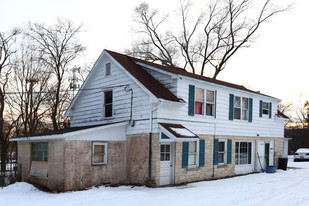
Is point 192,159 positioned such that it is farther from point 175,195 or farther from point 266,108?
point 266,108

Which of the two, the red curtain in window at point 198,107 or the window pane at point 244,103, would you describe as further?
the window pane at point 244,103

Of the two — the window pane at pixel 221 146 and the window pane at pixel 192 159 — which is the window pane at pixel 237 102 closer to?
the window pane at pixel 221 146

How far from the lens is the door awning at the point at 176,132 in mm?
14163

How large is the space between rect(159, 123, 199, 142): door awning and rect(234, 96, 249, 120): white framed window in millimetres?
5526

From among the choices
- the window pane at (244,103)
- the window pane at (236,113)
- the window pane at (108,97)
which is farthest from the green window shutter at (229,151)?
the window pane at (108,97)

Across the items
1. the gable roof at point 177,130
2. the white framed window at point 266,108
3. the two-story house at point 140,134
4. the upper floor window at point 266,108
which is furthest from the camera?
the white framed window at point 266,108

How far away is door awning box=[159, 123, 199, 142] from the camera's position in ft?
46.5

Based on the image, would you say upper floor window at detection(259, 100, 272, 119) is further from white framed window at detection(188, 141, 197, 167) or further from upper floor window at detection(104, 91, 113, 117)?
upper floor window at detection(104, 91, 113, 117)

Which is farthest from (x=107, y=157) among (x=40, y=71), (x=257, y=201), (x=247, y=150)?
(x=40, y=71)

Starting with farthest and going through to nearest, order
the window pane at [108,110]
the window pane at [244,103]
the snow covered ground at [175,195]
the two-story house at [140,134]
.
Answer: the window pane at [244,103], the window pane at [108,110], the two-story house at [140,134], the snow covered ground at [175,195]

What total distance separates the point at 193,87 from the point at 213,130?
289 centimetres

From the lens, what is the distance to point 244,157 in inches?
813

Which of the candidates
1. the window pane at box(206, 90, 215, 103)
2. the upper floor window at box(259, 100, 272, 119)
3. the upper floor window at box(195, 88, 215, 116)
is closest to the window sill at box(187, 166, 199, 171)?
the upper floor window at box(195, 88, 215, 116)

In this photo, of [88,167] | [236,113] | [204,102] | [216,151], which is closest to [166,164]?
[88,167]
